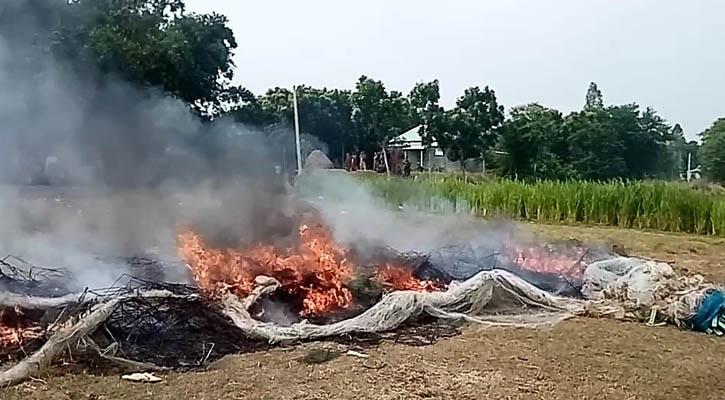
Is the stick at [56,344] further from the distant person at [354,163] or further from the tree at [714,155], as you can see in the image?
the tree at [714,155]

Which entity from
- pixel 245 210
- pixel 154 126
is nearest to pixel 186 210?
pixel 245 210

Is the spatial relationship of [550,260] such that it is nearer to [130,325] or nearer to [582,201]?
[130,325]

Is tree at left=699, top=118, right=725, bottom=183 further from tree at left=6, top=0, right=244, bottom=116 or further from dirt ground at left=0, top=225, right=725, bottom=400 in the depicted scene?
dirt ground at left=0, top=225, right=725, bottom=400

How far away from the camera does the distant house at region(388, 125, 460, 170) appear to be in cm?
2724

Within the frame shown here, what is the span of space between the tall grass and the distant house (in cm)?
1184

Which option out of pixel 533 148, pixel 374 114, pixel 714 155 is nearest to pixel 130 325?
pixel 714 155

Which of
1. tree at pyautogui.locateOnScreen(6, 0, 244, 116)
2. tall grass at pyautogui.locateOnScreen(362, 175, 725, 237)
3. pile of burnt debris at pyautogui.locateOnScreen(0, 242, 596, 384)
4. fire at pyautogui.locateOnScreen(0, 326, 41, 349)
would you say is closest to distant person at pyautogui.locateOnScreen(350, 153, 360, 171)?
tree at pyautogui.locateOnScreen(6, 0, 244, 116)

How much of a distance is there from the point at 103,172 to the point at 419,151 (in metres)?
21.2

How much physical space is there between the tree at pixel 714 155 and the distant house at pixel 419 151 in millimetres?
8387

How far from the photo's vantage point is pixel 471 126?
84.3 ft

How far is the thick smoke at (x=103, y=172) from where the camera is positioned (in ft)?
25.1

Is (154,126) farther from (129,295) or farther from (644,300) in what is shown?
(644,300)

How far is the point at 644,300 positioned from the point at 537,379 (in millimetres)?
2153

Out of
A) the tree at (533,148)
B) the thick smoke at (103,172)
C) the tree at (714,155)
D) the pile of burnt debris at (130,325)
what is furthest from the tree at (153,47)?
the tree at (714,155)
